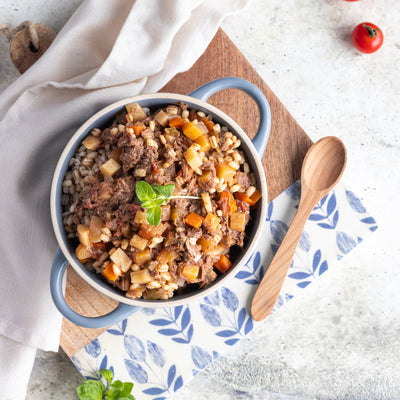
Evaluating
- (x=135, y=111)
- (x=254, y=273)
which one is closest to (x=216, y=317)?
(x=254, y=273)

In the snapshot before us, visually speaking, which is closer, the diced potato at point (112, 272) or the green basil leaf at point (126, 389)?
the diced potato at point (112, 272)

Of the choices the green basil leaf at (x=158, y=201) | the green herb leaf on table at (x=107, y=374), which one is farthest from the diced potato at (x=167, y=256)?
the green herb leaf on table at (x=107, y=374)

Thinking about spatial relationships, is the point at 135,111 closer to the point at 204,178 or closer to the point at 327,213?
the point at 204,178

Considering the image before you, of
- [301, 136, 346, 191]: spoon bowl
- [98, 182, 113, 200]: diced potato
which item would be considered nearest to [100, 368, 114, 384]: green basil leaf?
[98, 182, 113, 200]: diced potato

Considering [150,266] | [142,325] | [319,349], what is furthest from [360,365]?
[150,266]

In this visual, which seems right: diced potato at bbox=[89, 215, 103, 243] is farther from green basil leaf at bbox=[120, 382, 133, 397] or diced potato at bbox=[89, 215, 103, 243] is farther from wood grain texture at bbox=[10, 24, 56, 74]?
wood grain texture at bbox=[10, 24, 56, 74]

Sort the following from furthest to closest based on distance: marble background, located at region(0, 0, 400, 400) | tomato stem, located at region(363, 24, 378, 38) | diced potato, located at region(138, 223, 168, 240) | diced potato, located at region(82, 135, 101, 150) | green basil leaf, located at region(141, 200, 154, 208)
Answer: marble background, located at region(0, 0, 400, 400)
tomato stem, located at region(363, 24, 378, 38)
diced potato, located at region(82, 135, 101, 150)
diced potato, located at region(138, 223, 168, 240)
green basil leaf, located at region(141, 200, 154, 208)

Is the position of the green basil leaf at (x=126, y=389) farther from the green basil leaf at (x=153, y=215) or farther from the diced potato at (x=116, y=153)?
the diced potato at (x=116, y=153)
